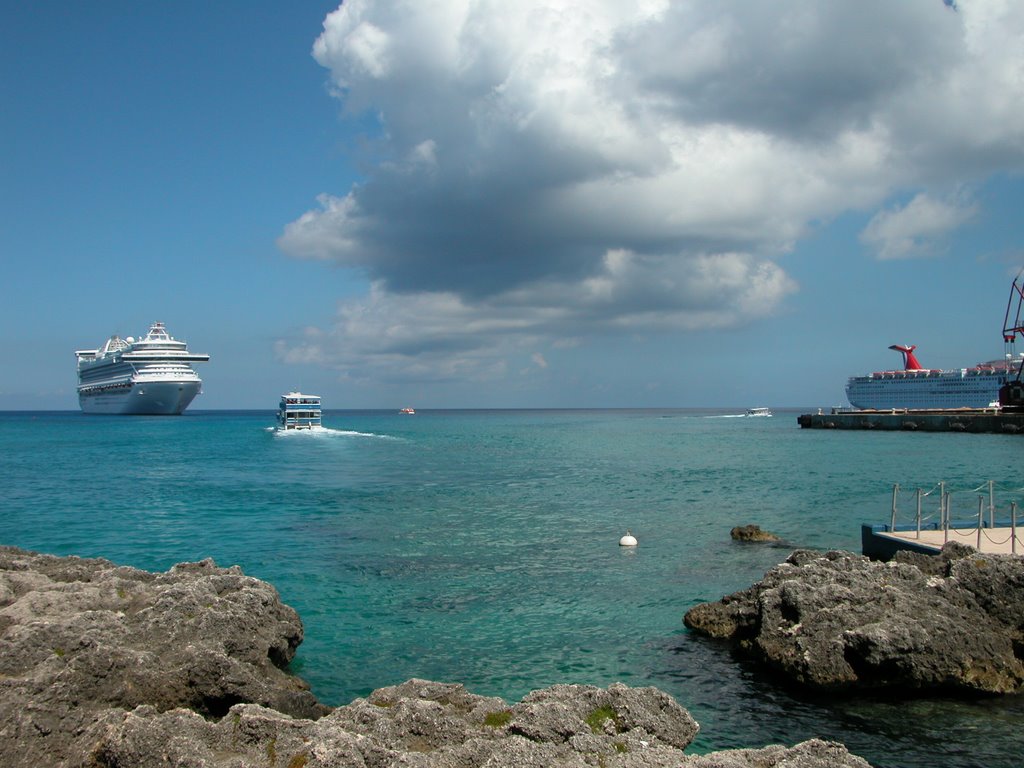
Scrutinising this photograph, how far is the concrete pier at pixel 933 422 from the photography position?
83650 mm

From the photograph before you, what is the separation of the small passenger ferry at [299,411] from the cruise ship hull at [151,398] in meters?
47.3

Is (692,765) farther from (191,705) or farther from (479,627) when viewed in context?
(479,627)

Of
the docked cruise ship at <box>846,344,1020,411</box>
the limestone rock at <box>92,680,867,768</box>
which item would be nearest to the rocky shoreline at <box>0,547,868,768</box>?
the limestone rock at <box>92,680,867,768</box>

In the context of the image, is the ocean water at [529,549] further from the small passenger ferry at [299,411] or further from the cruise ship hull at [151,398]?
the cruise ship hull at [151,398]

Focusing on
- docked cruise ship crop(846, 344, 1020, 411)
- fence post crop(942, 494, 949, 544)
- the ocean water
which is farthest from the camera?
docked cruise ship crop(846, 344, 1020, 411)

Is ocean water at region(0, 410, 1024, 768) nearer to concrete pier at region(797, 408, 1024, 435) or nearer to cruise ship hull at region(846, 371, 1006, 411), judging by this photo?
concrete pier at region(797, 408, 1024, 435)

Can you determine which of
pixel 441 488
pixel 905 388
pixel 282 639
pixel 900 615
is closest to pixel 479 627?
pixel 282 639

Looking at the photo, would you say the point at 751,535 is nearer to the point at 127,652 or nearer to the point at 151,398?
the point at 127,652

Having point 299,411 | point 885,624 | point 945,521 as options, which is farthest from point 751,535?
point 299,411

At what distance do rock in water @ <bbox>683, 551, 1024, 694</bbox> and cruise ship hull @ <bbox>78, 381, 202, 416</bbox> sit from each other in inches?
5381

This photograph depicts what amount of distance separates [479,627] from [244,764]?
331 inches

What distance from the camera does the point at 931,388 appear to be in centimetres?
13462

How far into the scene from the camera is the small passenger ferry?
313 feet

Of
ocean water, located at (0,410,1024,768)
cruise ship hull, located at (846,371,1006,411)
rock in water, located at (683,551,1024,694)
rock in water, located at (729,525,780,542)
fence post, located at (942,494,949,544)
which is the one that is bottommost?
ocean water, located at (0,410,1024,768)
